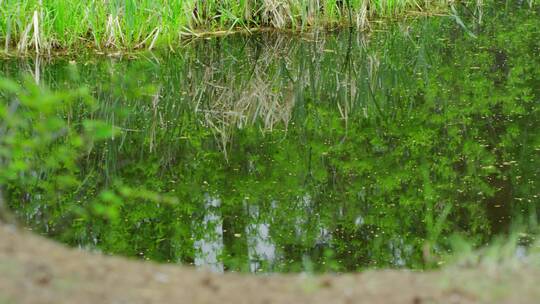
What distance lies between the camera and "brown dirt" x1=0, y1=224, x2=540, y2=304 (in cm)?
343

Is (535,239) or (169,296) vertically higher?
(169,296)

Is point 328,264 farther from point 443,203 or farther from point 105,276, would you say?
point 105,276

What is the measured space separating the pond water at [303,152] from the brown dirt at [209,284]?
1.98ft

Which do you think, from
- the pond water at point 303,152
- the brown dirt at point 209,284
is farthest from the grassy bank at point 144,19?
the brown dirt at point 209,284

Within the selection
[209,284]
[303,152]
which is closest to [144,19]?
[303,152]

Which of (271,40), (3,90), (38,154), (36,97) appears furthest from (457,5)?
(36,97)

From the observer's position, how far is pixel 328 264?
19.0 ft

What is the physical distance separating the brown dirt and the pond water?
1.98 feet

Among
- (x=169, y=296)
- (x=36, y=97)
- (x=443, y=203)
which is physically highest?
(x=36, y=97)

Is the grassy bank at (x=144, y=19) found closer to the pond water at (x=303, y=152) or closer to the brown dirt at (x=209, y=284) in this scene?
the pond water at (x=303, y=152)

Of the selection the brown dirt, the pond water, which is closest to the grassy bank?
the pond water

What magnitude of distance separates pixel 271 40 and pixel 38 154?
6.01m

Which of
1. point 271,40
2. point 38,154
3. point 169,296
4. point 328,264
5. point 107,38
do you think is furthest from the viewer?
point 271,40

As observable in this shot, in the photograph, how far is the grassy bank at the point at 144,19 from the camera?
35.4 ft
